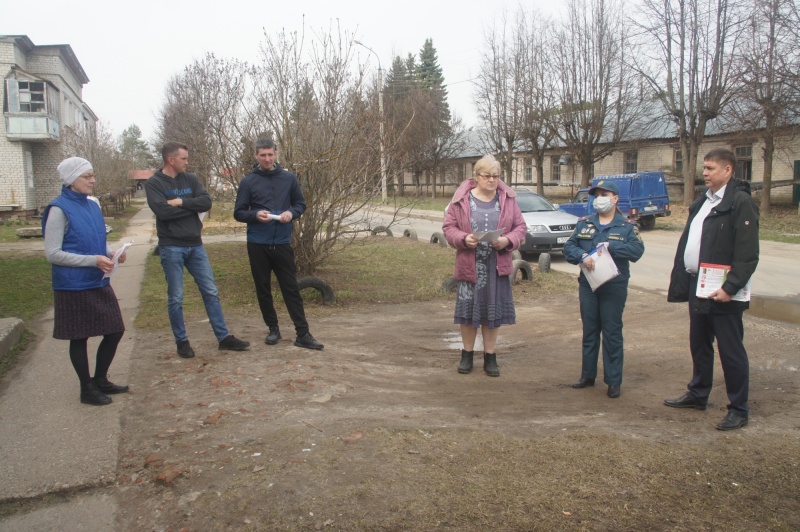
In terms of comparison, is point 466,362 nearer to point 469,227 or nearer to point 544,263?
point 469,227

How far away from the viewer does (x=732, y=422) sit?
4.41 m

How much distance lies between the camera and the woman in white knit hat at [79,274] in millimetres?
4586

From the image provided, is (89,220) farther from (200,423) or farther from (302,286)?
(302,286)

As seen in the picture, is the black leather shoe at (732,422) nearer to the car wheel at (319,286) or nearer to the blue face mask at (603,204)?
the blue face mask at (603,204)

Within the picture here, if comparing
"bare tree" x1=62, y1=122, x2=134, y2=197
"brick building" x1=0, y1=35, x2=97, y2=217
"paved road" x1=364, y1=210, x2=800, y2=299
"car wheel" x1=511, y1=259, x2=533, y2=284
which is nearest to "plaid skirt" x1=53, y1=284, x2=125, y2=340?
"paved road" x1=364, y1=210, x2=800, y2=299

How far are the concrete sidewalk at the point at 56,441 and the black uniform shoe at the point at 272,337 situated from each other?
129cm

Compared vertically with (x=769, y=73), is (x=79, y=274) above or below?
below

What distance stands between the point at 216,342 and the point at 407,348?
6.49ft

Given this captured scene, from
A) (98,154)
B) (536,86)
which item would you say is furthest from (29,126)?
(536,86)

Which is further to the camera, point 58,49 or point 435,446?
point 58,49

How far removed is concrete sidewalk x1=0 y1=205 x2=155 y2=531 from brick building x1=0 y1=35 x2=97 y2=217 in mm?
30165

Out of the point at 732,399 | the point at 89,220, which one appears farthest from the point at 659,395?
the point at 89,220

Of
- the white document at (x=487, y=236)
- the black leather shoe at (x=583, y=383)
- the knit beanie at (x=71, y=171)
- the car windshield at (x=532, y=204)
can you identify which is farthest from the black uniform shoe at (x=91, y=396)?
the car windshield at (x=532, y=204)

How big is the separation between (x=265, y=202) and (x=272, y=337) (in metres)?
1.34
